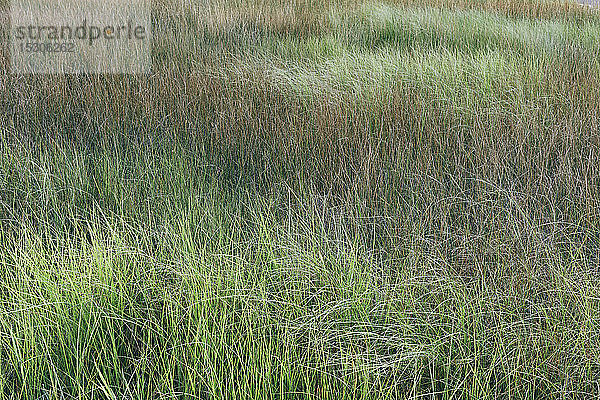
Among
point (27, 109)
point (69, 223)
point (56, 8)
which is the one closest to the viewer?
point (69, 223)

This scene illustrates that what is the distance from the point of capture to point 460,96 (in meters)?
3.53

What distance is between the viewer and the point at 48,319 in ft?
5.16

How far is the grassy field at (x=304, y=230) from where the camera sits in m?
1.55

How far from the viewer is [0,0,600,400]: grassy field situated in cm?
155

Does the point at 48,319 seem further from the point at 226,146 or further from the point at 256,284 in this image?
the point at 226,146

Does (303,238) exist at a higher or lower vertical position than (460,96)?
lower

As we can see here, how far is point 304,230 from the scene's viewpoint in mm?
2020

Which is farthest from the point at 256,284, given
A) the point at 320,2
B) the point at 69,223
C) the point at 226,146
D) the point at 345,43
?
the point at 320,2

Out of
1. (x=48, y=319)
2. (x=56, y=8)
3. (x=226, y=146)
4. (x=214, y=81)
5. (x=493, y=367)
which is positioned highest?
(x=56, y=8)

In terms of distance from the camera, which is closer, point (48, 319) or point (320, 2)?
point (48, 319)

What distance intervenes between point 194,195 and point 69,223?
0.50 meters

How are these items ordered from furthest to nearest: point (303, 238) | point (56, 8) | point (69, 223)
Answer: point (56, 8) → point (69, 223) → point (303, 238)

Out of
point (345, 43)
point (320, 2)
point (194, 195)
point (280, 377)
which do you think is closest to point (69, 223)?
point (194, 195)

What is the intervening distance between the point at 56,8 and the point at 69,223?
4441 mm
